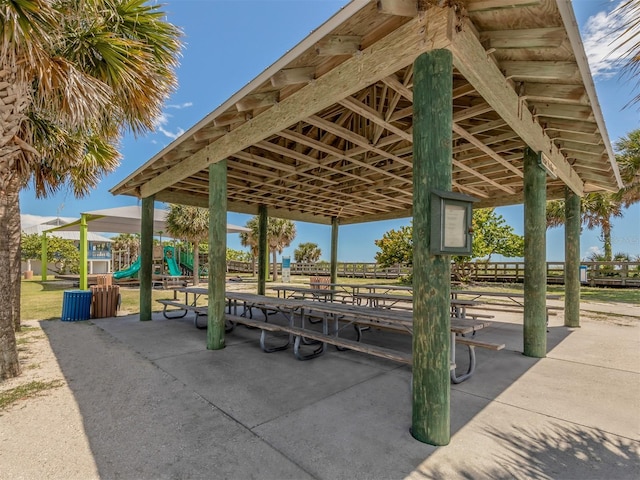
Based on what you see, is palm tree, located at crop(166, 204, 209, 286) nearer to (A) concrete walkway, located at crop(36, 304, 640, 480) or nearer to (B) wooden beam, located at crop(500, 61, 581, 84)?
(A) concrete walkway, located at crop(36, 304, 640, 480)

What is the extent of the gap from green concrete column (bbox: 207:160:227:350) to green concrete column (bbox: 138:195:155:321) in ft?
10.9

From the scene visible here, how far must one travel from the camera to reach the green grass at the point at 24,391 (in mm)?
3312

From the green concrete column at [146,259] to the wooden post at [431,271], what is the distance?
6983 mm

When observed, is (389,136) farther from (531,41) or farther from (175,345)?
(175,345)

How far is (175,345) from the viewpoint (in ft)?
18.0

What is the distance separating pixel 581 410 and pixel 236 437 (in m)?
3.31

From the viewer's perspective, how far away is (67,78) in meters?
3.83

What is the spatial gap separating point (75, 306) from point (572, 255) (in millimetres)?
11606

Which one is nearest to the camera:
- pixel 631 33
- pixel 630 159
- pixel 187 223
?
pixel 631 33

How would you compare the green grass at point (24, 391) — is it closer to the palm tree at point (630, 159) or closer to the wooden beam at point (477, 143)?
the wooden beam at point (477, 143)

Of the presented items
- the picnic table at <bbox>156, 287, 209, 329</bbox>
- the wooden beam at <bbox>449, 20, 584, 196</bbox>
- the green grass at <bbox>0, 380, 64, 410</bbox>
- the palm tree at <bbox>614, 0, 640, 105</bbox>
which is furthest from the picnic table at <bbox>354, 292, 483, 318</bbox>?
the green grass at <bbox>0, 380, 64, 410</bbox>

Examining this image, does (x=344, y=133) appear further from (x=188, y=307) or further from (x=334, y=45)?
(x=188, y=307)

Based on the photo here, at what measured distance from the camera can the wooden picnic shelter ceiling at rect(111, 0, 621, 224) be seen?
2633 mm

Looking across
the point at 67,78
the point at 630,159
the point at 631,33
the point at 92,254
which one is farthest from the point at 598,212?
the point at 92,254
